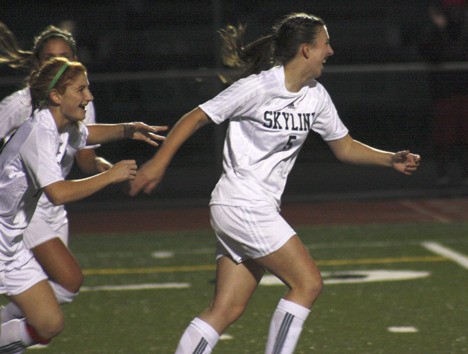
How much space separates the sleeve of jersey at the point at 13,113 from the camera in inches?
252

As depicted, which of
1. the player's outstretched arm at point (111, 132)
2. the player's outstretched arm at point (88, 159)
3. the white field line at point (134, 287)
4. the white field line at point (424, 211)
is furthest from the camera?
the white field line at point (424, 211)

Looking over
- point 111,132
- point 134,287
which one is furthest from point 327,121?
point 134,287

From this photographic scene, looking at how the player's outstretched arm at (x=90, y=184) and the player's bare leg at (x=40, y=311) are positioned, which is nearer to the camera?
the player's outstretched arm at (x=90, y=184)

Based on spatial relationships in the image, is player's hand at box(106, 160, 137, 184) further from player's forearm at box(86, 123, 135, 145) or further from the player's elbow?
player's forearm at box(86, 123, 135, 145)

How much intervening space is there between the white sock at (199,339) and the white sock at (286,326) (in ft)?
0.86

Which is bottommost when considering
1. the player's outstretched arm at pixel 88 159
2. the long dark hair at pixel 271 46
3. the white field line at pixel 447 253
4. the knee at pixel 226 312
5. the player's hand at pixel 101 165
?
the white field line at pixel 447 253

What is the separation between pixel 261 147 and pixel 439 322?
243 centimetres

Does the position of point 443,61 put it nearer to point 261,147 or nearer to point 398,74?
point 398,74

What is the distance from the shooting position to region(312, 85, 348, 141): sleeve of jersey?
561 cm

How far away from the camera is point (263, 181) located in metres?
5.35

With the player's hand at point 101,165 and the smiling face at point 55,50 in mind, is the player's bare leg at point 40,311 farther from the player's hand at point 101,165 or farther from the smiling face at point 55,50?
the smiling face at point 55,50

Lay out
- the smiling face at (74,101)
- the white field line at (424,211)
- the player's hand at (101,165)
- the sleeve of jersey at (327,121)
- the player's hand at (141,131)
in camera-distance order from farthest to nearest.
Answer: the white field line at (424,211), the player's hand at (101,165), the player's hand at (141,131), the sleeve of jersey at (327,121), the smiling face at (74,101)

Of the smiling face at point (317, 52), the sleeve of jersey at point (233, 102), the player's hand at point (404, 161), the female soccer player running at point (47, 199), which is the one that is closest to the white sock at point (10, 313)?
the female soccer player running at point (47, 199)

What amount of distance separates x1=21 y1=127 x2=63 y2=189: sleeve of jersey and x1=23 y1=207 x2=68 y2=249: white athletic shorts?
842 millimetres
